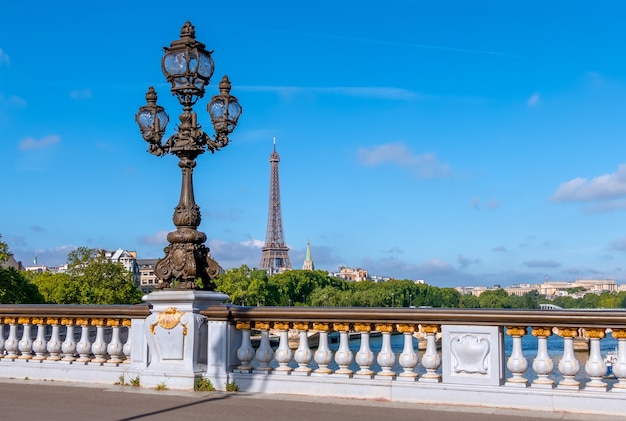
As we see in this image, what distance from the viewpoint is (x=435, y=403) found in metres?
9.33

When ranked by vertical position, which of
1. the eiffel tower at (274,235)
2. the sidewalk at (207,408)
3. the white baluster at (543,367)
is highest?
the eiffel tower at (274,235)

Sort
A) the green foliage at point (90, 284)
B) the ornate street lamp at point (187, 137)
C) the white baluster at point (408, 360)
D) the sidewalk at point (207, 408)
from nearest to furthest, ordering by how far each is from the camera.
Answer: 1. the sidewalk at point (207, 408)
2. the white baluster at point (408, 360)
3. the ornate street lamp at point (187, 137)
4. the green foliage at point (90, 284)

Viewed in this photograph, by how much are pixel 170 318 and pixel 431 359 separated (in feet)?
12.3

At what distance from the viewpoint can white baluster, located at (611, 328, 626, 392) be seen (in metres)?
8.44

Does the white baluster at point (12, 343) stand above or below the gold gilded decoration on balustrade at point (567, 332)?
below

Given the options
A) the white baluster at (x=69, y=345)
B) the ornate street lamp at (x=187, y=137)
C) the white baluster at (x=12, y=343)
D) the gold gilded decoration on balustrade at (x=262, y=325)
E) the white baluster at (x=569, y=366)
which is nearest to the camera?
the white baluster at (x=569, y=366)

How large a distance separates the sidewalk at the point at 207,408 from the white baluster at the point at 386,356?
395mm

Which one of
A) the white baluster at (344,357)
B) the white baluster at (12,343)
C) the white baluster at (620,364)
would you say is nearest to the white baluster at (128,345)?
the white baluster at (12,343)

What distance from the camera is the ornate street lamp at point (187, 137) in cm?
1130

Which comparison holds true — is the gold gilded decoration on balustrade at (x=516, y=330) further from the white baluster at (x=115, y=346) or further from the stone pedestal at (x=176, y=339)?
the white baluster at (x=115, y=346)

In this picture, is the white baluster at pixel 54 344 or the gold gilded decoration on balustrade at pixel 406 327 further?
the white baluster at pixel 54 344

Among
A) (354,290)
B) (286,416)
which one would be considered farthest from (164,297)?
(354,290)

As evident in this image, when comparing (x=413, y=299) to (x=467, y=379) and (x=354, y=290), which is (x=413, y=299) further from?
(x=467, y=379)

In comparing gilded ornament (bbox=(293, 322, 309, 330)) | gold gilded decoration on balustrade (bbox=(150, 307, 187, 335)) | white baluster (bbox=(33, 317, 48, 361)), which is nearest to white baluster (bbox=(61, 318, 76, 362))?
white baluster (bbox=(33, 317, 48, 361))
